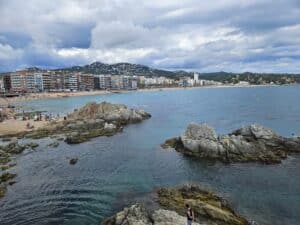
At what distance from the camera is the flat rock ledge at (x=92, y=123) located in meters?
67.9

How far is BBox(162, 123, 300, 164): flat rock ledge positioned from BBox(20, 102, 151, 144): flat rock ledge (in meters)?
20.8

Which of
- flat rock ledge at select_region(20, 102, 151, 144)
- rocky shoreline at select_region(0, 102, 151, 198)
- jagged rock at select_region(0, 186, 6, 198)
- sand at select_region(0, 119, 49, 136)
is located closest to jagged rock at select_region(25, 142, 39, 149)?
rocky shoreline at select_region(0, 102, 151, 198)

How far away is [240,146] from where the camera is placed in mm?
47969

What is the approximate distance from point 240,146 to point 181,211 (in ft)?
72.1

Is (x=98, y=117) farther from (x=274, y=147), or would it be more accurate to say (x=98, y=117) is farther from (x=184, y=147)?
(x=274, y=147)

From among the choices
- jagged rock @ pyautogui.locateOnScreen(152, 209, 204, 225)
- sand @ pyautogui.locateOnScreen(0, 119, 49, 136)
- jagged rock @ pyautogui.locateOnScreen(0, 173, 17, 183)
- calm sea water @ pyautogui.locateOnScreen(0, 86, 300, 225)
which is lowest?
calm sea water @ pyautogui.locateOnScreen(0, 86, 300, 225)

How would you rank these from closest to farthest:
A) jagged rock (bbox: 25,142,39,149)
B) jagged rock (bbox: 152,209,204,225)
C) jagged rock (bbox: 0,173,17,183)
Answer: jagged rock (bbox: 152,209,204,225), jagged rock (bbox: 0,173,17,183), jagged rock (bbox: 25,142,39,149)

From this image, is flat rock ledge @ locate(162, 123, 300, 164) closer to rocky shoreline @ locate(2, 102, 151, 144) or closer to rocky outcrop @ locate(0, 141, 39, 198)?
rocky shoreline @ locate(2, 102, 151, 144)

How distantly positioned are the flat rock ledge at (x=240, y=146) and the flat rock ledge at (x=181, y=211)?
561 inches

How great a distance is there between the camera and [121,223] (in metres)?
25.0

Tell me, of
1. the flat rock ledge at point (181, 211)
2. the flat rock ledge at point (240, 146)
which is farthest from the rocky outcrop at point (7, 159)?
the flat rock ledge at point (240, 146)

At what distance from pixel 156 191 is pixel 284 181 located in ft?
44.8

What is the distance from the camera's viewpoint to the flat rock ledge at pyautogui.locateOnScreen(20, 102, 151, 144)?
6794 centimetres

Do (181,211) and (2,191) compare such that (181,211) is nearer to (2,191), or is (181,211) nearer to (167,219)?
(167,219)
